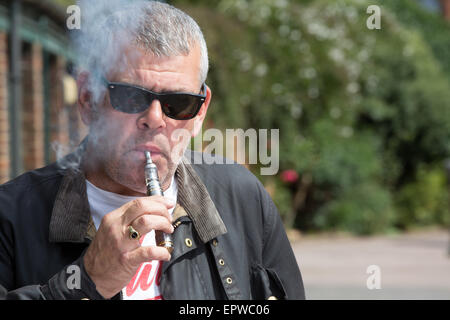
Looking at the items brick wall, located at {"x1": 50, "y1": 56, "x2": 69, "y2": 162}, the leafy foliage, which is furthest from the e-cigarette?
the leafy foliage

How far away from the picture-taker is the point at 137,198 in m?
1.36

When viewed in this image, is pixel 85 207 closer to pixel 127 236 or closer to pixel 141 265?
pixel 141 265

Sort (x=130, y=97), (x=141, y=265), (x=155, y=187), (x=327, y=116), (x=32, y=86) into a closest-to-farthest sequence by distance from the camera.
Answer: (x=155, y=187) → (x=130, y=97) → (x=141, y=265) → (x=32, y=86) → (x=327, y=116)

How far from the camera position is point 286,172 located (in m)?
11.1

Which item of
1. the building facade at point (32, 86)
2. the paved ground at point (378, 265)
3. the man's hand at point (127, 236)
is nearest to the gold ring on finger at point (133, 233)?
the man's hand at point (127, 236)

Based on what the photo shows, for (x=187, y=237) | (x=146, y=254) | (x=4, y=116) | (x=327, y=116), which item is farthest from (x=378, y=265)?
(x=146, y=254)

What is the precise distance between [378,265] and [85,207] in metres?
7.02

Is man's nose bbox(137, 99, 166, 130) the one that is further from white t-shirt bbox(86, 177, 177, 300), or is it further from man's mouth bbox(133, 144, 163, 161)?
white t-shirt bbox(86, 177, 177, 300)

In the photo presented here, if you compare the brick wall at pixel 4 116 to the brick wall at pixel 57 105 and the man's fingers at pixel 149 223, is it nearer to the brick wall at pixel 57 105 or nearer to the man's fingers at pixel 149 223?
the brick wall at pixel 57 105

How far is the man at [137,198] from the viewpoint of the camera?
4.67 feet

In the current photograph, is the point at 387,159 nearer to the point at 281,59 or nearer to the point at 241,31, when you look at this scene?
the point at 281,59

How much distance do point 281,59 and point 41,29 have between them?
5003 millimetres
